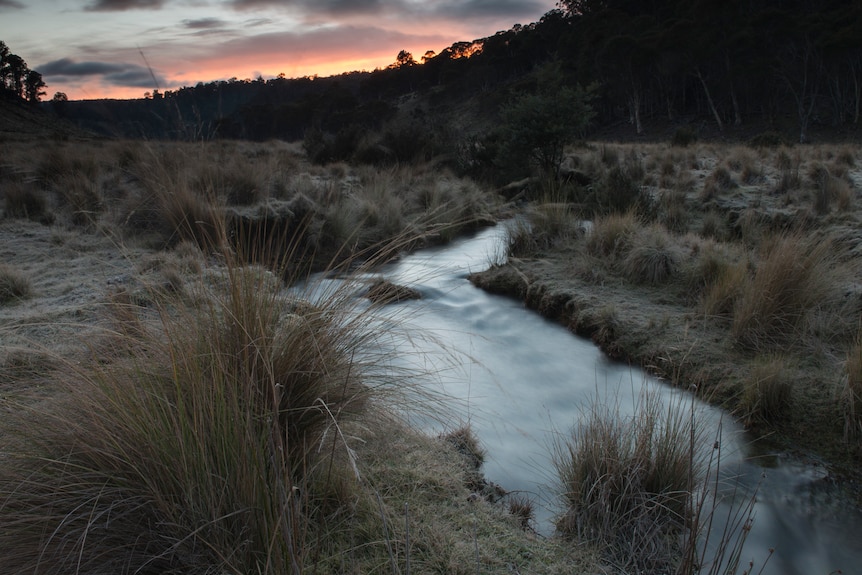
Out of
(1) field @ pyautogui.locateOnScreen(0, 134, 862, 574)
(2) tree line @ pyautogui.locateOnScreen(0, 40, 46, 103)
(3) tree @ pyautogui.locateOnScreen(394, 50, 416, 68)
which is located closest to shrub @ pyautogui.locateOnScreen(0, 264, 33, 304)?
(1) field @ pyautogui.locateOnScreen(0, 134, 862, 574)

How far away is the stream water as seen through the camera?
8.86 feet

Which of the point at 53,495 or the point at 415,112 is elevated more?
the point at 415,112

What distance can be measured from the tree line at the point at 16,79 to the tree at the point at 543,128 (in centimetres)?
3029

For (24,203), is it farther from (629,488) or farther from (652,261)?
(629,488)

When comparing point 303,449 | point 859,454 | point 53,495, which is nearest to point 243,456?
point 303,449

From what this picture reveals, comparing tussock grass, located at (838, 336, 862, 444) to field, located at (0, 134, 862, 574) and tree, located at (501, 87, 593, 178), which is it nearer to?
field, located at (0, 134, 862, 574)

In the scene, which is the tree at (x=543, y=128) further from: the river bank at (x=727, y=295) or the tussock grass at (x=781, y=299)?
the tussock grass at (x=781, y=299)

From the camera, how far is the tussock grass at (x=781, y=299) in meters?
4.38

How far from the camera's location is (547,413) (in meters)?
3.90

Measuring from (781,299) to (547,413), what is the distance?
222 centimetres

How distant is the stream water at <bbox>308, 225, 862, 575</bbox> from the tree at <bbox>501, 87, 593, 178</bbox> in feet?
20.9

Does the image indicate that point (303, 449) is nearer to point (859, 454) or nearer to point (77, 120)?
point (859, 454)

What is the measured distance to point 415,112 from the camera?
45.5m

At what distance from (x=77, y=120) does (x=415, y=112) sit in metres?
43.0
